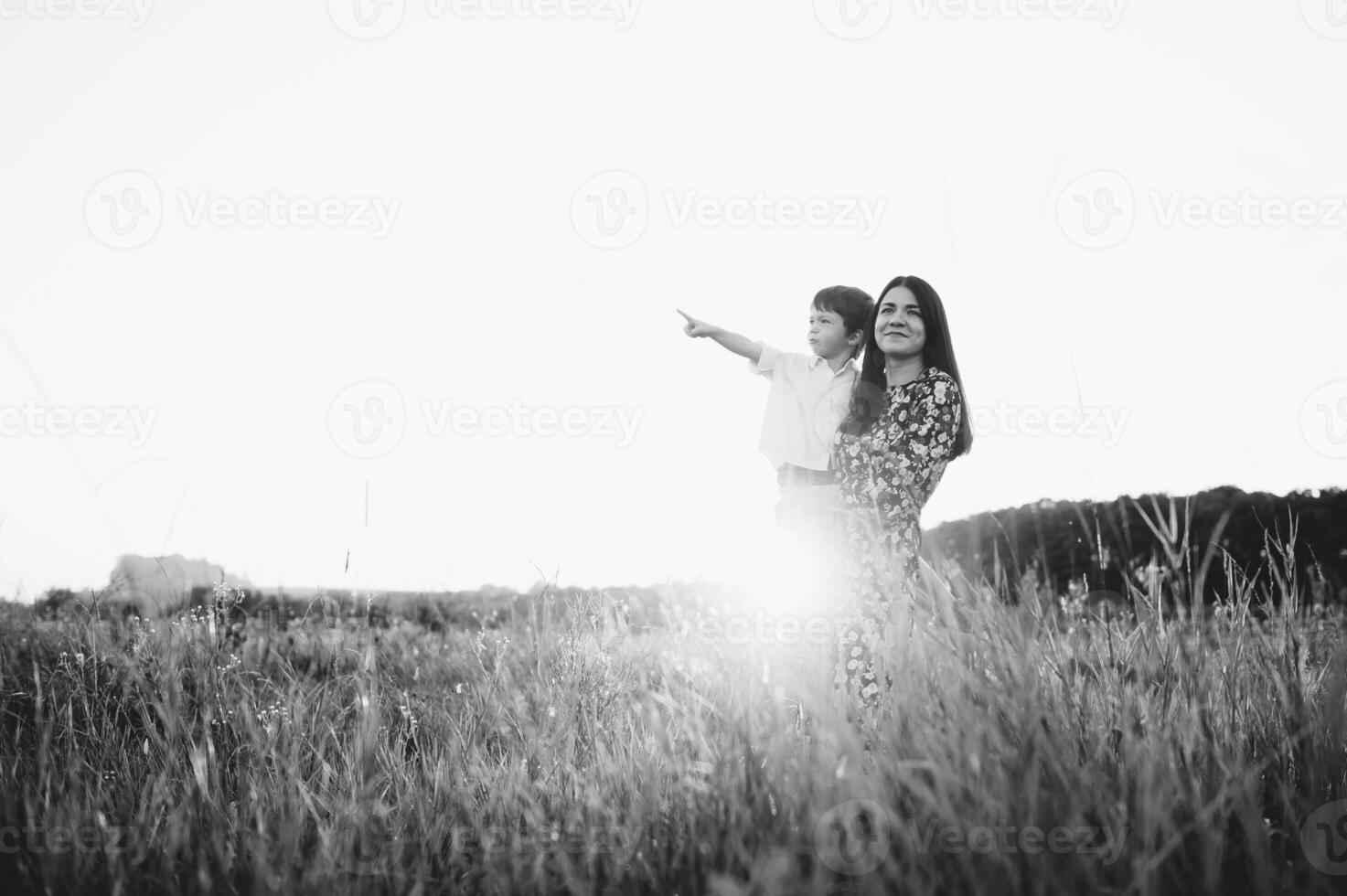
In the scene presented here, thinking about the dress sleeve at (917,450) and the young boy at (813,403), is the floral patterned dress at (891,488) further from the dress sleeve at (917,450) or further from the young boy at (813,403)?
the young boy at (813,403)

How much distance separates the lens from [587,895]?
83.5 inches

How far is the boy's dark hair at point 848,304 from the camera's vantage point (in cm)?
504

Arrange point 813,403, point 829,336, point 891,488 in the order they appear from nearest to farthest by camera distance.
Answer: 1. point 891,488
2. point 829,336
3. point 813,403

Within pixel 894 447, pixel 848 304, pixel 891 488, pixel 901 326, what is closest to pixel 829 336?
pixel 848 304

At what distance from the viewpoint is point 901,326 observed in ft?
Result: 12.6

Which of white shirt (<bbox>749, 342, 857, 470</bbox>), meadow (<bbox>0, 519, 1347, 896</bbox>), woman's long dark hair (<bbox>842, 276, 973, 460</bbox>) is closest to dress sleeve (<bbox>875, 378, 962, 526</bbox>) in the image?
woman's long dark hair (<bbox>842, 276, 973, 460</bbox>)

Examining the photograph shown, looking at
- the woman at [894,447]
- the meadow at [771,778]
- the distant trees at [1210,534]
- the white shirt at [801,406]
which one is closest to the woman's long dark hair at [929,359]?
the woman at [894,447]

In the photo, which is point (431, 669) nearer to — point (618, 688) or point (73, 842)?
point (618, 688)

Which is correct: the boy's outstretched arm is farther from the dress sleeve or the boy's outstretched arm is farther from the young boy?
the dress sleeve

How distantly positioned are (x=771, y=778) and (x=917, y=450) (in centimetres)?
176

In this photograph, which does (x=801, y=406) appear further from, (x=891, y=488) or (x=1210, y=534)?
(x=1210, y=534)

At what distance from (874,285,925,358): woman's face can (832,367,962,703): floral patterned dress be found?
0.46ft

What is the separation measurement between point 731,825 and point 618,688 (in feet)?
6.17

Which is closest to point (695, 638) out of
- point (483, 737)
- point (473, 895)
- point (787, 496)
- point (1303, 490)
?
point (483, 737)
